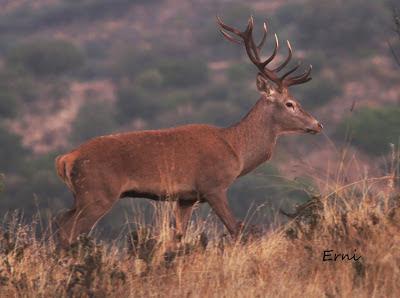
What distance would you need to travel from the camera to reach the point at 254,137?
40.3ft

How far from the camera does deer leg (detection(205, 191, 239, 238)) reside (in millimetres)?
11180

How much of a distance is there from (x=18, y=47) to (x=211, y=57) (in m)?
11.7

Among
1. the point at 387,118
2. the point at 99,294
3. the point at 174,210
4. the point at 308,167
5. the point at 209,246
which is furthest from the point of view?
the point at 387,118

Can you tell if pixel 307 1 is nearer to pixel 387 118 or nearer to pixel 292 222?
pixel 387 118

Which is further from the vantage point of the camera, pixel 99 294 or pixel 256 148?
pixel 256 148

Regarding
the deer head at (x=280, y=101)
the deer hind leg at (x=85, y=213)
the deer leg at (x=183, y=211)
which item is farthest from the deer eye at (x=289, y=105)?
the deer hind leg at (x=85, y=213)

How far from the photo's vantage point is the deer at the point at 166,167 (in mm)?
10820

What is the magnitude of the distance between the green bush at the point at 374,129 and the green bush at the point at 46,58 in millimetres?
23257

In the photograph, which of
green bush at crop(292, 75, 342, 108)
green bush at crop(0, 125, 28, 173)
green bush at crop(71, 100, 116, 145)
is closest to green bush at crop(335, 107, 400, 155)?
green bush at crop(292, 75, 342, 108)

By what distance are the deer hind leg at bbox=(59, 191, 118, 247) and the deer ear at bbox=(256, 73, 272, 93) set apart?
231 cm

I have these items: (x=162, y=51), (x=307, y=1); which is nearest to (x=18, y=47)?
(x=162, y=51)

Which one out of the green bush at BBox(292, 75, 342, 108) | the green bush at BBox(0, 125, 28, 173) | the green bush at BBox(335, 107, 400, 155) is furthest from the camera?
the green bush at BBox(292, 75, 342, 108)

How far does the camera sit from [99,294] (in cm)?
770

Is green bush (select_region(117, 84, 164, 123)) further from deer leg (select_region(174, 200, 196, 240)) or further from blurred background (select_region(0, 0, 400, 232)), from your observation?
deer leg (select_region(174, 200, 196, 240))
